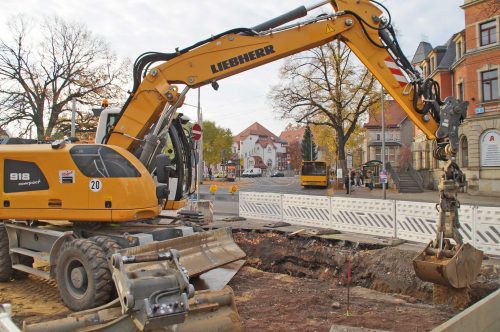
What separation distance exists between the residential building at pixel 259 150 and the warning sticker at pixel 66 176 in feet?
362

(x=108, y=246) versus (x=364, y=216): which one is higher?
(x=108, y=246)

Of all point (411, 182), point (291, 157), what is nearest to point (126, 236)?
point (411, 182)

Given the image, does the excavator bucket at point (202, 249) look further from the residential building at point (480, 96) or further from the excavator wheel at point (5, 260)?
the residential building at point (480, 96)

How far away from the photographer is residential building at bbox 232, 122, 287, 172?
11869 cm

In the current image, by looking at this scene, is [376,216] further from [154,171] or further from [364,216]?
[154,171]

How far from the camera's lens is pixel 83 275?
5.87 m

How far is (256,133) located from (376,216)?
378 feet

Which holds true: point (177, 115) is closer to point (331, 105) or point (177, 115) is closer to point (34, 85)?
point (34, 85)

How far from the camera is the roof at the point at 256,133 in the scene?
4892 inches

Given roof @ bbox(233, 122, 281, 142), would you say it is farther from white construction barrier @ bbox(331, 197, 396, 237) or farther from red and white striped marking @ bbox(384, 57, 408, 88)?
red and white striped marking @ bbox(384, 57, 408, 88)

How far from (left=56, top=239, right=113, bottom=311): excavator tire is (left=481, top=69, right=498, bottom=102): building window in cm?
2956

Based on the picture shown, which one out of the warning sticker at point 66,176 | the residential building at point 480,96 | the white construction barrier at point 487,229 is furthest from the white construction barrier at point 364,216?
the residential building at point 480,96


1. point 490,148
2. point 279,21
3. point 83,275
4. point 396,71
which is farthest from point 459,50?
point 83,275

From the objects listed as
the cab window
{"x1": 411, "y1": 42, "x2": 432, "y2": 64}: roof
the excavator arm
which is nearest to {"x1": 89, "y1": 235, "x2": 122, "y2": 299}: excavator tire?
the cab window
